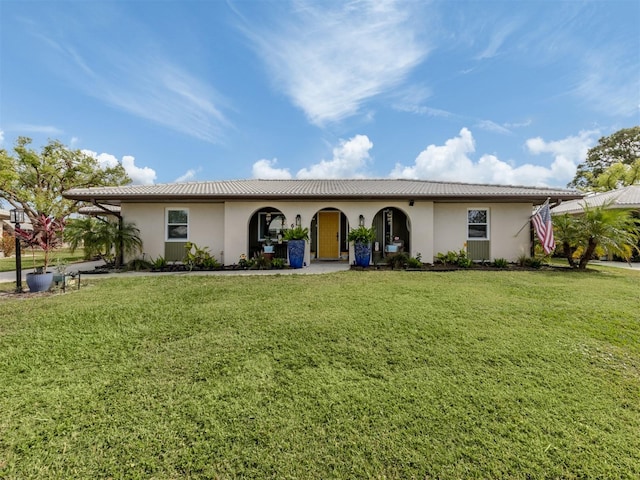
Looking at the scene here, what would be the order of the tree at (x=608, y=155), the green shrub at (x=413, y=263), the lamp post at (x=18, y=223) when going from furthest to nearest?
the tree at (x=608, y=155), the green shrub at (x=413, y=263), the lamp post at (x=18, y=223)

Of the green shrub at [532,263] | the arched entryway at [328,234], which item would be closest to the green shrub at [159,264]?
the arched entryway at [328,234]

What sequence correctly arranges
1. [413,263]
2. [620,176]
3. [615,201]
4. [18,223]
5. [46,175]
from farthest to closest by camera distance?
[46,175] < [620,176] < [615,201] < [413,263] < [18,223]

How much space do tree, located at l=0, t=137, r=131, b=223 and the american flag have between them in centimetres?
3107

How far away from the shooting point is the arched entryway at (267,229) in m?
12.8

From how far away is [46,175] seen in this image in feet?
83.3

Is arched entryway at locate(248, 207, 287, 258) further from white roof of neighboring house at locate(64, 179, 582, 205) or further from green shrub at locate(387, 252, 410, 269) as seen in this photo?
green shrub at locate(387, 252, 410, 269)

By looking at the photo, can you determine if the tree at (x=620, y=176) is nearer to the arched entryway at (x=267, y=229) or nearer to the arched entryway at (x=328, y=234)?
the arched entryway at (x=328, y=234)

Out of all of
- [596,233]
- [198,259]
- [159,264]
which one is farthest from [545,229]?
[159,264]

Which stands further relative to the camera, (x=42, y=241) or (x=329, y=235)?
(x=329, y=235)

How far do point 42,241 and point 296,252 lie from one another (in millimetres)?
7301

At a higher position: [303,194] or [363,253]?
[303,194]

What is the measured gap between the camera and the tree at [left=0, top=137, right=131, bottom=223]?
23.2 m

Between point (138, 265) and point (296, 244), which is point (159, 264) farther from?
point (296, 244)

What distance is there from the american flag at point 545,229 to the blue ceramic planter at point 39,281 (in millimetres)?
14704
